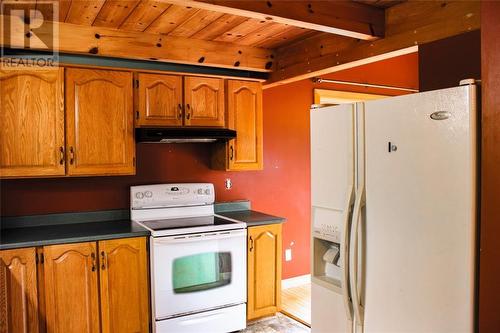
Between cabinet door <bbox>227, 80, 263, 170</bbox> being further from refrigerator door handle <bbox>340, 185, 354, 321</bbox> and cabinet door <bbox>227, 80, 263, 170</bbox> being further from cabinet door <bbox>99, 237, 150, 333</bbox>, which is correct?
refrigerator door handle <bbox>340, 185, 354, 321</bbox>

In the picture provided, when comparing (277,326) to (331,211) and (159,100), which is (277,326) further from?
(159,100)

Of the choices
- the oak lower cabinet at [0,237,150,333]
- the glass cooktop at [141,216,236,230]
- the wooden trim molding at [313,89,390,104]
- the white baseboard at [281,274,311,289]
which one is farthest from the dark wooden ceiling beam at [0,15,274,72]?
the white baseboard at [281,274,311,289]

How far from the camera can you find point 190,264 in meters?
3.05

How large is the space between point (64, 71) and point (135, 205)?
44.3 inches

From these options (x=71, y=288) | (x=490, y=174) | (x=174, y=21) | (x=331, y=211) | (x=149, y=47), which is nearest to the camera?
(x=490, y=174)

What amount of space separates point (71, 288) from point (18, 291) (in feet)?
1.00

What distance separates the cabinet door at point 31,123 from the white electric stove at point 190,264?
71cm

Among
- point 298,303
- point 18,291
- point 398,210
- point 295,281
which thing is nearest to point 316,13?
point 398,210

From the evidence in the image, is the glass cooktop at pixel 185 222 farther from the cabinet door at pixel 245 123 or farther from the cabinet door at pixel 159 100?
the cabinet door at pixel 159 100

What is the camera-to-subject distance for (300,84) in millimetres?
4320

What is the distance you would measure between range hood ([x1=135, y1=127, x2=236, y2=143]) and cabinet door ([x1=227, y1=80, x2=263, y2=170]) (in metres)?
→ 0.15

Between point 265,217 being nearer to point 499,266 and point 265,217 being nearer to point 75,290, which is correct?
point 75,290

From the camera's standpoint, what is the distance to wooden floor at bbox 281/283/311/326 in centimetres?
362

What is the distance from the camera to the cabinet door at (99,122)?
295cm
